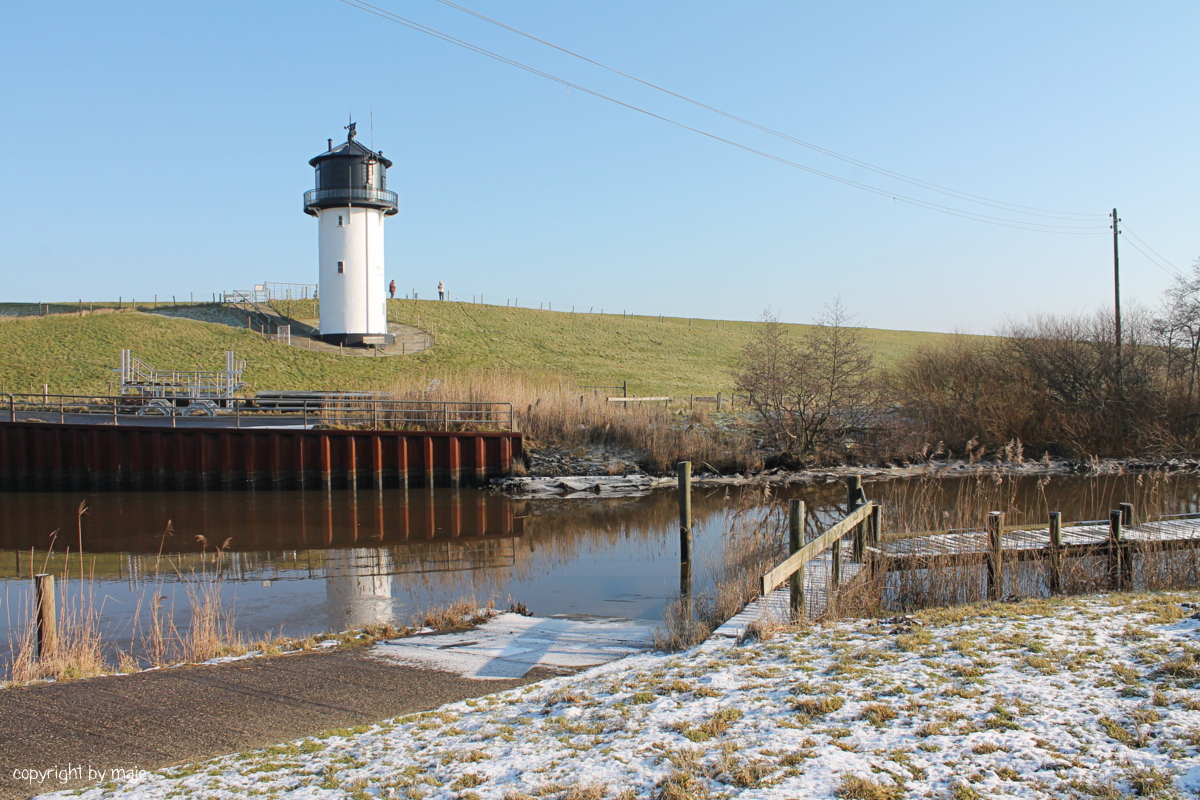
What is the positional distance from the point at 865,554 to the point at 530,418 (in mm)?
17090

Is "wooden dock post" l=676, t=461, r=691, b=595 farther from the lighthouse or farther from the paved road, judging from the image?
the lighthouse

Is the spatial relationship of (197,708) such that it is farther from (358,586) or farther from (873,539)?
(873,539)

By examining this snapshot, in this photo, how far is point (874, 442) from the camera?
26.7 m

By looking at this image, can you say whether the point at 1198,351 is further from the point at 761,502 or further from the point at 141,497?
the point at 141,497

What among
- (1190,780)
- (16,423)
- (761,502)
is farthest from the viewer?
(16,423)

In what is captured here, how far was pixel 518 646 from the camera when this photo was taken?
331 inches

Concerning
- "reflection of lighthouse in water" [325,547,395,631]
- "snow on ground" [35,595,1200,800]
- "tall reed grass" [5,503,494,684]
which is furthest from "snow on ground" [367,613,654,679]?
"reflection of lighthouse in water" [325,547,395,631]

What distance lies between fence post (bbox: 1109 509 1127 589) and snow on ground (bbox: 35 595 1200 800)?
439 cm

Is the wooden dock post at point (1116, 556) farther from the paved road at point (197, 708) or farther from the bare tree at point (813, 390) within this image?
the bare tree at point (813, 390)

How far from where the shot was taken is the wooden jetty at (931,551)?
8.15 meters

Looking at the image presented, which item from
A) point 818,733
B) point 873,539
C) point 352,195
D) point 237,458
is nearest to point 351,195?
point 352,195

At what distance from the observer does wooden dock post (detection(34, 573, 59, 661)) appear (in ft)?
24.7

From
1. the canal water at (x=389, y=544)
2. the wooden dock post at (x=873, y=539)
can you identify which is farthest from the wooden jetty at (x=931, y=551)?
the canal water at (x=389, y=544)

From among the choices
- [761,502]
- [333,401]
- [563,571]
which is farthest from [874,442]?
[333,401]
